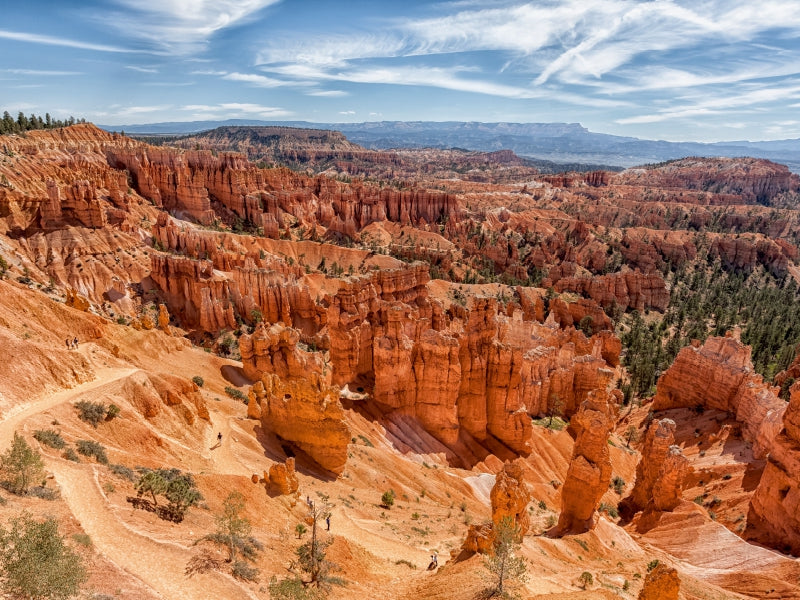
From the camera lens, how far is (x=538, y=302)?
7162cm

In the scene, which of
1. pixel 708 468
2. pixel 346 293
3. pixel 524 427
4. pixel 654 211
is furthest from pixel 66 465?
pixel 654 211

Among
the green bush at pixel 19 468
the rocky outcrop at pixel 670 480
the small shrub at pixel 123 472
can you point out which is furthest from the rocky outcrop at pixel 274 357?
the rocky outcrop at pixel 670 480

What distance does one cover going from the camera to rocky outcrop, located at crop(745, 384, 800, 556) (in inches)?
941

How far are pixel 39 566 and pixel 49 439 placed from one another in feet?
25.9

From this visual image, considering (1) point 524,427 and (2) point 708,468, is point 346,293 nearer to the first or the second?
(1) point 524,427

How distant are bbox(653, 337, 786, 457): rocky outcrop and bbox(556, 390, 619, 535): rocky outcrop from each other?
14.5 m

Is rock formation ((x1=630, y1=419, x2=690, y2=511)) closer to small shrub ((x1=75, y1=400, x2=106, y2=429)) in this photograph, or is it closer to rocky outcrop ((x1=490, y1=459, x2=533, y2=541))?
rocky outcrop ((x1=490, y1=459, x2=533, y2=541))

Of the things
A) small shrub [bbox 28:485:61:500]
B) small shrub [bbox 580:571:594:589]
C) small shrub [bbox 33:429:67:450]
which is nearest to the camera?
small shrub [bbox 28:485:61:500]

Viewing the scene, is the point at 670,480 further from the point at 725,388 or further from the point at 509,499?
the point at 725,388

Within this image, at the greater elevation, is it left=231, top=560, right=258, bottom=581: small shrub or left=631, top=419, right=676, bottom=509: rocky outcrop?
left=231, top=560, right=258, bottom=581: small shrub

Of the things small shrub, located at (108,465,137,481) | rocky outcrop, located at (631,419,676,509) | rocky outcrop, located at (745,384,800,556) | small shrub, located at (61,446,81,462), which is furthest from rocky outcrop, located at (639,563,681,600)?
small shrub, located at (61,446,81,462)

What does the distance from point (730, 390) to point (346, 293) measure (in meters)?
32.1

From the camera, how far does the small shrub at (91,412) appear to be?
18.3 metres

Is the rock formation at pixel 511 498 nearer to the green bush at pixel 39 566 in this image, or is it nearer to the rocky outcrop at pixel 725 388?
the green bush at pixel 39 566
